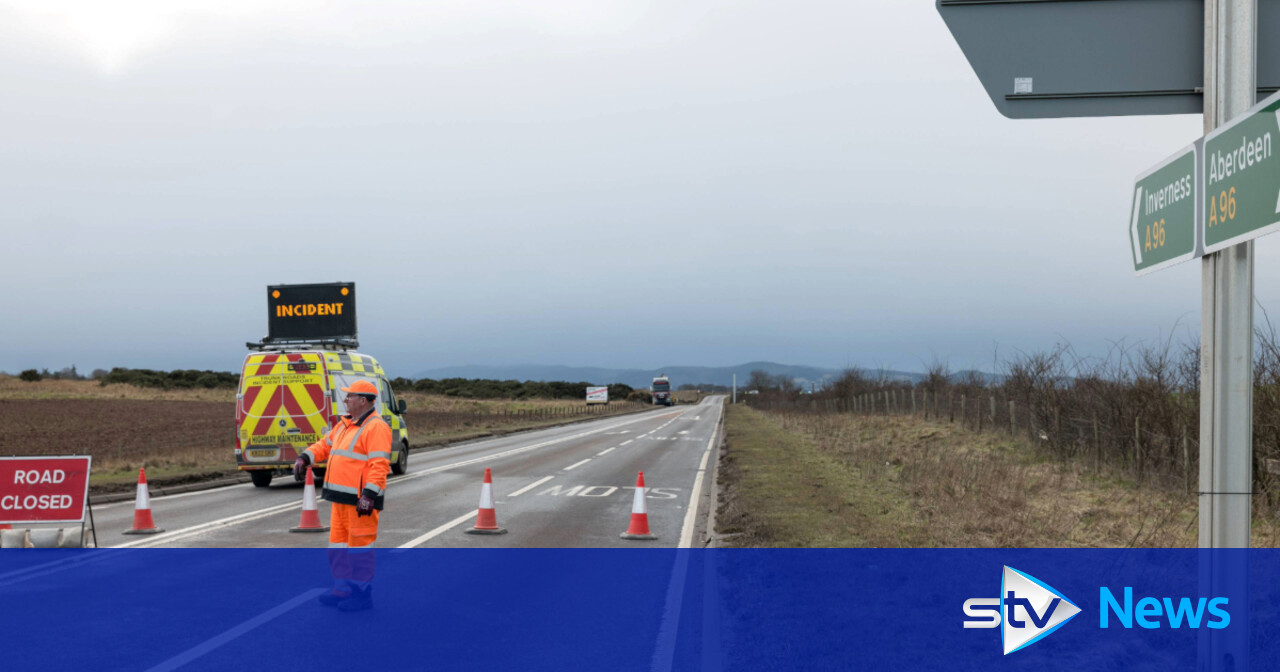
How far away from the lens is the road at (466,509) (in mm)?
10992

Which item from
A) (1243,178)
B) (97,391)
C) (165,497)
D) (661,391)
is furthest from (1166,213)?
(661,391)

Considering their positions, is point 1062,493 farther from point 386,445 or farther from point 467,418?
point 467,418

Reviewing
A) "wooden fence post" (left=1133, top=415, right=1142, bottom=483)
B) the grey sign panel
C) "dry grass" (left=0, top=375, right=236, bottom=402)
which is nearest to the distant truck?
"dry grass" (left=0, top=375, right=236, bottom=402)

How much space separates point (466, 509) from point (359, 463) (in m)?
6.79

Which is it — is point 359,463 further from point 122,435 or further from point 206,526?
point 122,435

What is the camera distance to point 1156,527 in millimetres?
9195

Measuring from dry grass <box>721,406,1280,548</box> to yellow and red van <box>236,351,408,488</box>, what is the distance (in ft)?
26.4
